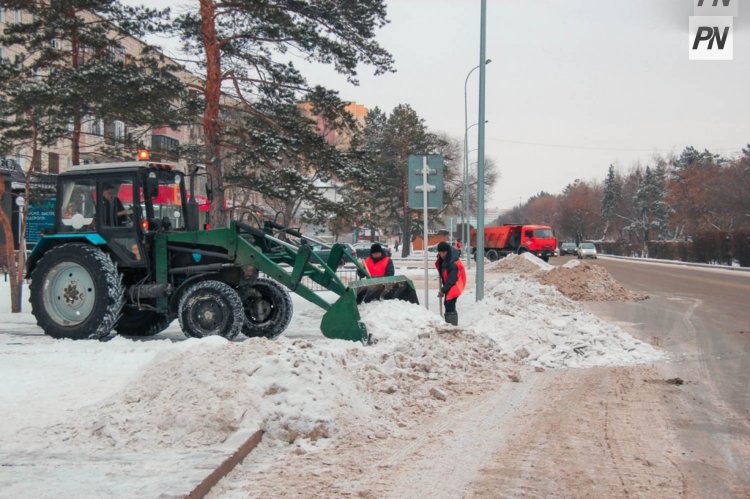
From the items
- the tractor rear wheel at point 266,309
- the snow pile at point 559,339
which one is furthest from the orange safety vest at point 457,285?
the tractor rear wheel at point 266,309

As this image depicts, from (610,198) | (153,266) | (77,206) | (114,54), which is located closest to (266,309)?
(153,266)

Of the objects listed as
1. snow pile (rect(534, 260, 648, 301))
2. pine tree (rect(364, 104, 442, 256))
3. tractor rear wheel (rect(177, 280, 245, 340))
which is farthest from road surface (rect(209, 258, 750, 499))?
pine tree (rect(364, 104, 442, 256))

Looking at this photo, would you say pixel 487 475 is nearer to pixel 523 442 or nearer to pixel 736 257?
pixel 523 442

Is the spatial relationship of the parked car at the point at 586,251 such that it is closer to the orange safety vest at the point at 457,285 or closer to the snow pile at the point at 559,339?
the snow pile at the point at 559,339

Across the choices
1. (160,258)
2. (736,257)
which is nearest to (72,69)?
(160,258)

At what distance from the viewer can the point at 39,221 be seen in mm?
27094

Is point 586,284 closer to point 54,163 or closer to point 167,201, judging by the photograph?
point 167,201

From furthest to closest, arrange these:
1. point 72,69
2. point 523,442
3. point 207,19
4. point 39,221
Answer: point 39,221, point 207,19, point 72,69, point 523,442

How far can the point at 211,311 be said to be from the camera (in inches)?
384

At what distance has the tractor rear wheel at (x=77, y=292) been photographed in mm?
9914

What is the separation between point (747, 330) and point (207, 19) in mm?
13108

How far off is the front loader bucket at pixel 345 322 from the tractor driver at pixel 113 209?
3.50m

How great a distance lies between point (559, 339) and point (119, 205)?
6.93 meters

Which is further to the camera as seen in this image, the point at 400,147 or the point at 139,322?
the point at 400,147
